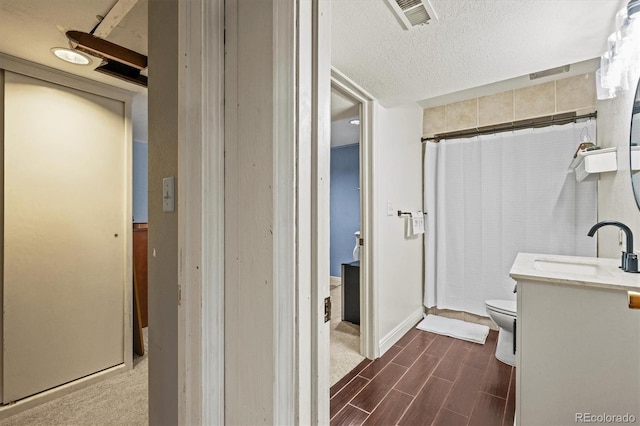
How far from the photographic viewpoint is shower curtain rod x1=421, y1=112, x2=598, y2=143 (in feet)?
8.14

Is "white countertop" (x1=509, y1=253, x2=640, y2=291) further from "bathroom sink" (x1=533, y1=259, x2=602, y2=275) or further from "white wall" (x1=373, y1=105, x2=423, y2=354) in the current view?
"white wall" (x1=373, y1=105, x2=423, y2=354)

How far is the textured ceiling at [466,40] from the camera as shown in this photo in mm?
1325

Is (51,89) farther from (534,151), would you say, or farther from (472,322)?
(472,322)

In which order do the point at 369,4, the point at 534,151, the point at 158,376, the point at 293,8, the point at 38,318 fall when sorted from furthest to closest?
the point at 534,151 < the point at 38,318 < the point at 369,4 < the point at 158,376 < the point at 293,8

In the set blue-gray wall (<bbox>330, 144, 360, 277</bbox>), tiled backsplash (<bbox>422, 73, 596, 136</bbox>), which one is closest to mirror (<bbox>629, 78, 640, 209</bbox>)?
tiled backsplash (<bbox>422, 73, 596, 136</bbox>)

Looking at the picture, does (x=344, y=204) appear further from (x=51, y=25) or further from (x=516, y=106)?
(x=51, y=25)

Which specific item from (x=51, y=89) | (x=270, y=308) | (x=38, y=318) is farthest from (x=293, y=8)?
(x=38, y=318)

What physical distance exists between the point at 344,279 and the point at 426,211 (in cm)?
117

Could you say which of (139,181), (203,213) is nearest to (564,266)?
(203,213)

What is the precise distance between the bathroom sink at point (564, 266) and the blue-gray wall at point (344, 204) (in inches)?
116

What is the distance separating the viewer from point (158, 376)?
3.64 feet

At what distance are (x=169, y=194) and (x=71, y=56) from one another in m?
1.44

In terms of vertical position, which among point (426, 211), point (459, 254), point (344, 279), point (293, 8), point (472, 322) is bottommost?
point (472, 322)

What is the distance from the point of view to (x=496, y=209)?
112 inches
